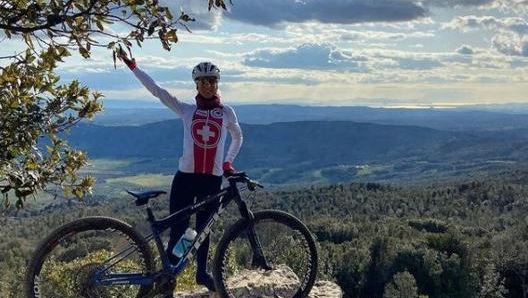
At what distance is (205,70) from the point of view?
24.2ft

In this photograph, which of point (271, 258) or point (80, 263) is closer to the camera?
point (80, 263)

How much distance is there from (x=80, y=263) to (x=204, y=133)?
78.7 inches

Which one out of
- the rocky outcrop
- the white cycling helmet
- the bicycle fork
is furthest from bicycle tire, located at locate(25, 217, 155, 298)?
the white cycling helmet

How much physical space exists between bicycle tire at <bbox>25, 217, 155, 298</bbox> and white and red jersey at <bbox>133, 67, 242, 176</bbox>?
1.06m

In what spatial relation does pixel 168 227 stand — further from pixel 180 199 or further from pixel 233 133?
pixel 233 133

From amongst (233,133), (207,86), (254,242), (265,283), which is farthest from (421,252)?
(207,86)

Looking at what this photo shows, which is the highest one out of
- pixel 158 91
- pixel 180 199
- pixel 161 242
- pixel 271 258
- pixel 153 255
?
pixel 158 91

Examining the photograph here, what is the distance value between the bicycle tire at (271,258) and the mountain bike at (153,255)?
0.01 meters

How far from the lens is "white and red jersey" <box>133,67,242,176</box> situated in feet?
24.5

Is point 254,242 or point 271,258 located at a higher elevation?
point 254,242

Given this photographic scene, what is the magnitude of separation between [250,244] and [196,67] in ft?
7.18

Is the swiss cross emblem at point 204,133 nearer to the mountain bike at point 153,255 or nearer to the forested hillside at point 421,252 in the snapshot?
the mountain bike at point 153,255

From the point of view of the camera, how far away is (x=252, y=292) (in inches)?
324

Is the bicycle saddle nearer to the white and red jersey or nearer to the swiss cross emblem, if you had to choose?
the white and red jersey
